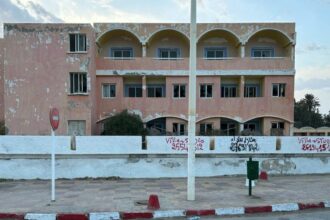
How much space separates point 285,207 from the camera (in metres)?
7.18

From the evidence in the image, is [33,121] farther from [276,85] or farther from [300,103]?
[300,103]

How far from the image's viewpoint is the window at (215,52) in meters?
23.8

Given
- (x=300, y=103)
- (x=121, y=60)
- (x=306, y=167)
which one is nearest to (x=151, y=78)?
(x=121, y=60)

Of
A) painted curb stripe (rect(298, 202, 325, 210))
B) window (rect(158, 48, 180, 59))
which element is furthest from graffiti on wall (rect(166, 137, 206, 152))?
window (rect(158, 48, 180, 59))

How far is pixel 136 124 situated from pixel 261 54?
514 inches

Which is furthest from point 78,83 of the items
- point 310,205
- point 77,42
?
point 310,205

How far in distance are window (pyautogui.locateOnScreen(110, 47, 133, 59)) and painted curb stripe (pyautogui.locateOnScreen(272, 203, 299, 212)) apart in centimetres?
1907

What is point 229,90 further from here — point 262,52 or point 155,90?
point 155,90

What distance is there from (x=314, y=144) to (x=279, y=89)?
34.6 ft

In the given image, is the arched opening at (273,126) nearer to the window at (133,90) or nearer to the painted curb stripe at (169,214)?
the window at (133,90)

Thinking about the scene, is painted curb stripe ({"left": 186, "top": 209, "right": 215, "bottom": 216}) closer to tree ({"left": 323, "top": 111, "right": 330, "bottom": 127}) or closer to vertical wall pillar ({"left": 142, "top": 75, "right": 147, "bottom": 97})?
vertical wall pillar ({"left": 142, "top": 75, "right": 147, "bottom": 97})

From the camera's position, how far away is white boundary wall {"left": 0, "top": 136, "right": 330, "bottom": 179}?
1096 cm

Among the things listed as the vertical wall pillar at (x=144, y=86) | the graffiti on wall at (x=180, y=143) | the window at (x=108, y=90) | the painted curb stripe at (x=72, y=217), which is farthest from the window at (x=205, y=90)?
the painted curb stripe at (x=72, y=217)

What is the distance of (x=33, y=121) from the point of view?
64.8ft
